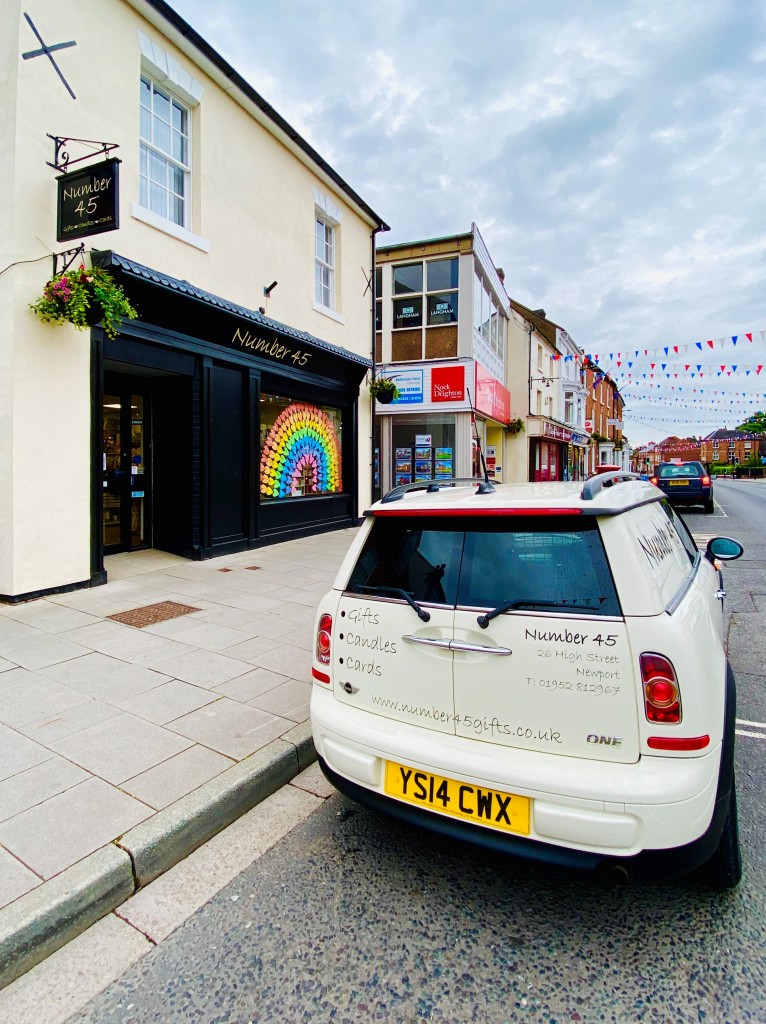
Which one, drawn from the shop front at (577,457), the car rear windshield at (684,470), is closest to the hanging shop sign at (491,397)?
the car rear windshield at (684,470)

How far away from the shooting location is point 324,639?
8.77 feet

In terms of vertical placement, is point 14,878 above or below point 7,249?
below

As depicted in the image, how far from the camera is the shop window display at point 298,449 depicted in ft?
33.3

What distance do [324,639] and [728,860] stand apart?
183 centimetres

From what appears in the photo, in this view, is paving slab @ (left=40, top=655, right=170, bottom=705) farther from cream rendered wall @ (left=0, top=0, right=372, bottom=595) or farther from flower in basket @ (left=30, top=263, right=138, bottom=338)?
flower in basket @ (left=30, top=263, right=138, bottom=338)

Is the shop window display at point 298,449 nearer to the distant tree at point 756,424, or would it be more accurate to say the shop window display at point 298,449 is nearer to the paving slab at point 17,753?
the paving slab at point 17,753

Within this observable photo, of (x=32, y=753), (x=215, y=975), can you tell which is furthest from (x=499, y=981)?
(x=32, y=753)

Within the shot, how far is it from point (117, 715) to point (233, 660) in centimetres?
115

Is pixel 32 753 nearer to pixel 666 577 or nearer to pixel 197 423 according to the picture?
pixel 666 577

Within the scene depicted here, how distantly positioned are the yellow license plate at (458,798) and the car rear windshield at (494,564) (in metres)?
0.67

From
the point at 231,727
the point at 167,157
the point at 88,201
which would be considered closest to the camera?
the point at 231,727

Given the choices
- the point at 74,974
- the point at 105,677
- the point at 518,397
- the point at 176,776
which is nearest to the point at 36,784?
the point at 176,776

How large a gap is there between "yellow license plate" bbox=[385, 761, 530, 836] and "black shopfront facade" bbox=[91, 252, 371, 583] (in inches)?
226

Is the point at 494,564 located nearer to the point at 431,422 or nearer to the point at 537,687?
the point at 537,687
